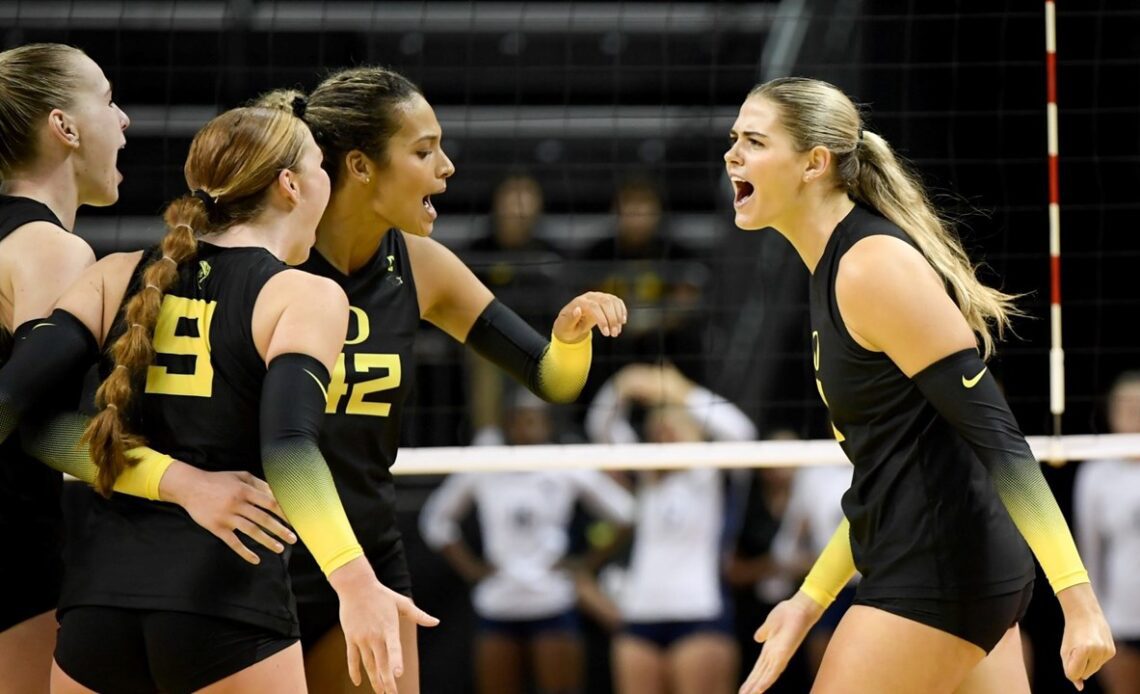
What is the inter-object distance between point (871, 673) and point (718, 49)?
6052mm

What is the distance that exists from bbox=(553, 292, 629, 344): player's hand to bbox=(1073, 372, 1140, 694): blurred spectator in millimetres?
3409

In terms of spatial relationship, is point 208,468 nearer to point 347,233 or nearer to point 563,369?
point 347,233

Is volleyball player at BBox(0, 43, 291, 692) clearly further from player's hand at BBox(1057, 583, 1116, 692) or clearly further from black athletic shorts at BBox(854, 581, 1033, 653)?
player's hand at BBox(1057, 583, 1116, 692)

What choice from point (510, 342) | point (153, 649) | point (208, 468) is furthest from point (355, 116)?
point (153, 649)

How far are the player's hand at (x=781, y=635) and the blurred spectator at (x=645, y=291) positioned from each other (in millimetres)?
3378

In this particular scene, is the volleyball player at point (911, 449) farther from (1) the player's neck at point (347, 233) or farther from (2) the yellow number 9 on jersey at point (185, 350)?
(2) the yellow number 9 on jersey at point (185, 350)

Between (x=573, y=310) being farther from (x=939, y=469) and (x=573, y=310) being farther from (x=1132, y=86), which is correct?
(x=1132, y=86)

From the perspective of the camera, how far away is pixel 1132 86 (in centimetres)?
711

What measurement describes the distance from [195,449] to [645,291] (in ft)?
15.3

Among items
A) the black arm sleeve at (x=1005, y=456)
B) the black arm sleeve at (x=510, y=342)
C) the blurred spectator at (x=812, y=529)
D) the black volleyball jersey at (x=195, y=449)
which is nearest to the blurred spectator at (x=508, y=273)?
the blurred spectator at (x=812, y=529)

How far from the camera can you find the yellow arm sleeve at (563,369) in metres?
3.41

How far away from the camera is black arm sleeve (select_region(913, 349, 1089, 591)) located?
267 centimetres

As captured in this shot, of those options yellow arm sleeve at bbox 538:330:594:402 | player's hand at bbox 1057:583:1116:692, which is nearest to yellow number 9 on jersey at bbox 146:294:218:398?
yellow arm sleeve at bbox 538:330:594:402

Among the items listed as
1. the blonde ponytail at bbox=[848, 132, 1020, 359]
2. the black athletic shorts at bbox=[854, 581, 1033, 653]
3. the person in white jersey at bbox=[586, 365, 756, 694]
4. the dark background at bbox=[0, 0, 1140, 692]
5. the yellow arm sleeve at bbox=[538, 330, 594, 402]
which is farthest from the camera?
the dark background at bbox=[0, 0, 1140, 692]
